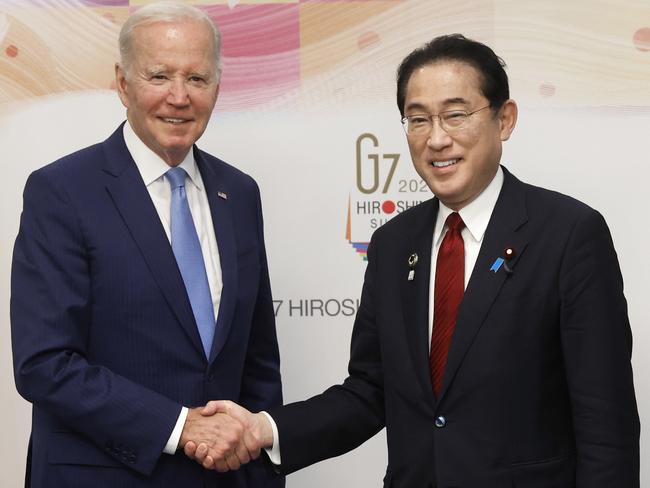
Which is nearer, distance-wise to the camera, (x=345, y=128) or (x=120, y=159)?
(x=120, y=159)

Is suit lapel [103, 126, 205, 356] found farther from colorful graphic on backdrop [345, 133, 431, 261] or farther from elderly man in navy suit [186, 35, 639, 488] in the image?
colorful graphic on backdrop [345, 133, 431, 261]

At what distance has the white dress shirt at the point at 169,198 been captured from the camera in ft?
8.26

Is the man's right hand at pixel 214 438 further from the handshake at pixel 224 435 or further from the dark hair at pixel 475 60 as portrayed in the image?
the dark hair at pixel 475 60

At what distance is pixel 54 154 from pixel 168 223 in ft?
3.59

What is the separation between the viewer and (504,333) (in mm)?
2137

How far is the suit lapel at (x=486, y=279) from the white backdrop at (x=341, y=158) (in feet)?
3.66

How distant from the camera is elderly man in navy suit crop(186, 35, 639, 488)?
2.10 m

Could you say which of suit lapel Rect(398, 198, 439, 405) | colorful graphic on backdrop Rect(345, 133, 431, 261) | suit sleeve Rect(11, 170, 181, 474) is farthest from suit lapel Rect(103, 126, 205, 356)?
colorful graphic on backdrop Rect(345, 133, 431, 261)

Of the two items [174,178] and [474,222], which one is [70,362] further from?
A: [474,222]

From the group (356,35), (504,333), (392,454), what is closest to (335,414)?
(392,454)

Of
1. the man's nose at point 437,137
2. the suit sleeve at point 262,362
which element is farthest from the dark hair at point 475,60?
the suit sleeve at point 262,362

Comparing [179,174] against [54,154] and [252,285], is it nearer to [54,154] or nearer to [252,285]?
[252,285]

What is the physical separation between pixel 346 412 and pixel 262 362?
0.30 meters

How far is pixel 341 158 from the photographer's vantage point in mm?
3361
